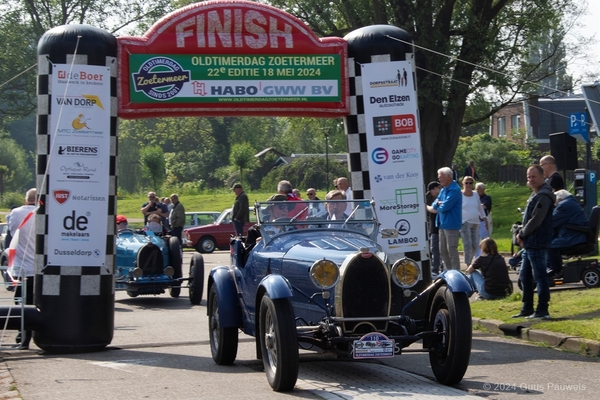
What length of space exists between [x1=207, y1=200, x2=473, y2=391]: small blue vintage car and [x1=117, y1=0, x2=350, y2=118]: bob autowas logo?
2547mm

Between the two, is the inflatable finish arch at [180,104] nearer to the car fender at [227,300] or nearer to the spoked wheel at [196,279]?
the car fender at [227,300]

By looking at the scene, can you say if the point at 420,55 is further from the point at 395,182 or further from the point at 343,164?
the point at 343,164

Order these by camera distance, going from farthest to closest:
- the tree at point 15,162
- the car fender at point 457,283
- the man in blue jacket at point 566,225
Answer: the tree at point 15,162
the man in blue jacket at point 566,225
the car fender at point 457,283

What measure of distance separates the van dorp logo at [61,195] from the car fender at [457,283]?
15.0 ft

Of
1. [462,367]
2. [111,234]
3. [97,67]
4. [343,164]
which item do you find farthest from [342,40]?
[343,164]

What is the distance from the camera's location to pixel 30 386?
25.0 feet

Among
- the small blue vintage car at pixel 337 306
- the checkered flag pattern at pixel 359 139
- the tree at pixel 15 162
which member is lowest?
the small blue vintage car at pixel 337 306

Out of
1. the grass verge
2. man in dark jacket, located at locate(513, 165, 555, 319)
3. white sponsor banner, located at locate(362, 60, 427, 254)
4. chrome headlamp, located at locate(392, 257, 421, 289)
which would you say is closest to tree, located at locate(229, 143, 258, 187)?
the grass verge

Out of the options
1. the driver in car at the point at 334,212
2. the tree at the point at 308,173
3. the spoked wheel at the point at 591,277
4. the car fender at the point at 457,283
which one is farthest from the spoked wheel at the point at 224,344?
the tree at the point at 308,173

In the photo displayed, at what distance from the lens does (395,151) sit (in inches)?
436

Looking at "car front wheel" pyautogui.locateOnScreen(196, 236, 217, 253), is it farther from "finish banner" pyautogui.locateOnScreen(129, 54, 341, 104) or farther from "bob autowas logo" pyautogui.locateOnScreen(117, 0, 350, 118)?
"finish banner" pyautogui.locateOnScreen(129, 54, 341, 104)

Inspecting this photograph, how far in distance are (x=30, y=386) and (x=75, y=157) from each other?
123 inches

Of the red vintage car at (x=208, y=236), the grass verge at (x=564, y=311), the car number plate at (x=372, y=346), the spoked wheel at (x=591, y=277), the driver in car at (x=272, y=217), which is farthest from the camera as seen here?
the red vintage car at (x=208, y=236)

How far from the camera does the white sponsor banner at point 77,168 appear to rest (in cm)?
985
